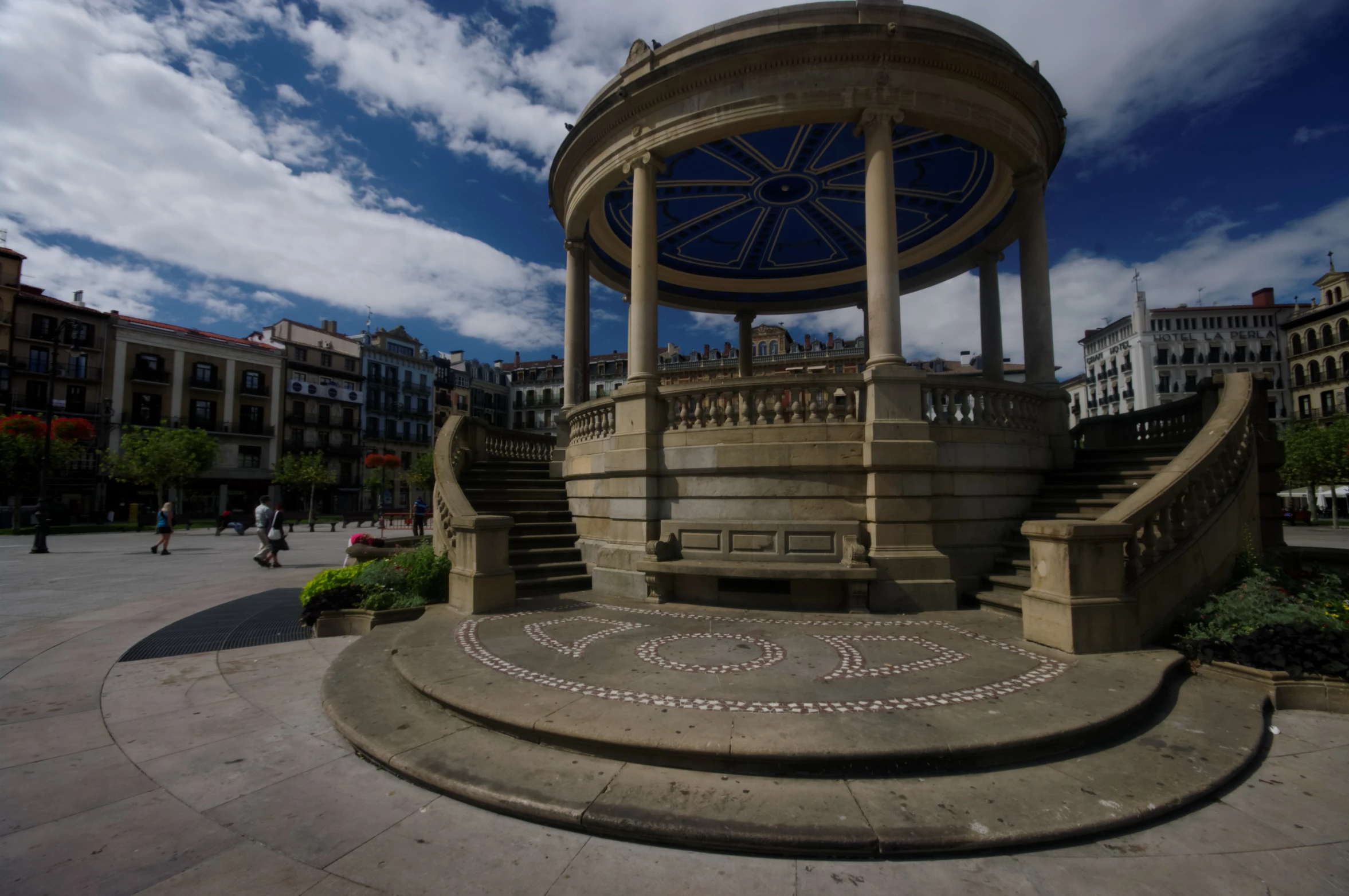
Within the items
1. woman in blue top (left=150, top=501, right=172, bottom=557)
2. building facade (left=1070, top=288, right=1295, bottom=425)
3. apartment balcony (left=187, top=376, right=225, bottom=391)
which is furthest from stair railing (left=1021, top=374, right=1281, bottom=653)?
apartment balcony (left=187, top=376, right=225, bottom=391)

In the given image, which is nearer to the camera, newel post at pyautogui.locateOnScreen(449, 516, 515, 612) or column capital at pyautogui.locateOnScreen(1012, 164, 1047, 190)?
newel post at pyautogui.locateOnScreen(449, 516, 515, 612)

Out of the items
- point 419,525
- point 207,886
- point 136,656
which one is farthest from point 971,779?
point 419,525

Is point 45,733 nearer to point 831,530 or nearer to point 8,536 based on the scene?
point 831,530

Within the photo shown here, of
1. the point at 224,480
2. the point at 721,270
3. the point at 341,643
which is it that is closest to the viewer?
the point at 341,643

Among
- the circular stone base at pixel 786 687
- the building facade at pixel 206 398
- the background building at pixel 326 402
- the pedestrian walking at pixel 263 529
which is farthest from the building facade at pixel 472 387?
the circular stone base at pixel 786 687

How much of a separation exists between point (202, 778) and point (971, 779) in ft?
17.6

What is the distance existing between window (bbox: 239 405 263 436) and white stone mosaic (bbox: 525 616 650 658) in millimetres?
64245

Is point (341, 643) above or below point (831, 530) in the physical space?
below

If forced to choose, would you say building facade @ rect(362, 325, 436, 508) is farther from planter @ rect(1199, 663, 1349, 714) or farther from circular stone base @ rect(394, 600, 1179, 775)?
planter @ rect(1199, 663, 1349, 714)

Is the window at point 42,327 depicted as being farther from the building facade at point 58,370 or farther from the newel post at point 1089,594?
the newel post at point 1089,594

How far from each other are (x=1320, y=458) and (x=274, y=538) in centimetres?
5237

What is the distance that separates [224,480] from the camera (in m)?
54.6

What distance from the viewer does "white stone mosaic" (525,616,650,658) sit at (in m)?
6.39

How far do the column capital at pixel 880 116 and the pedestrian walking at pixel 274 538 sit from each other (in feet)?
60.6
